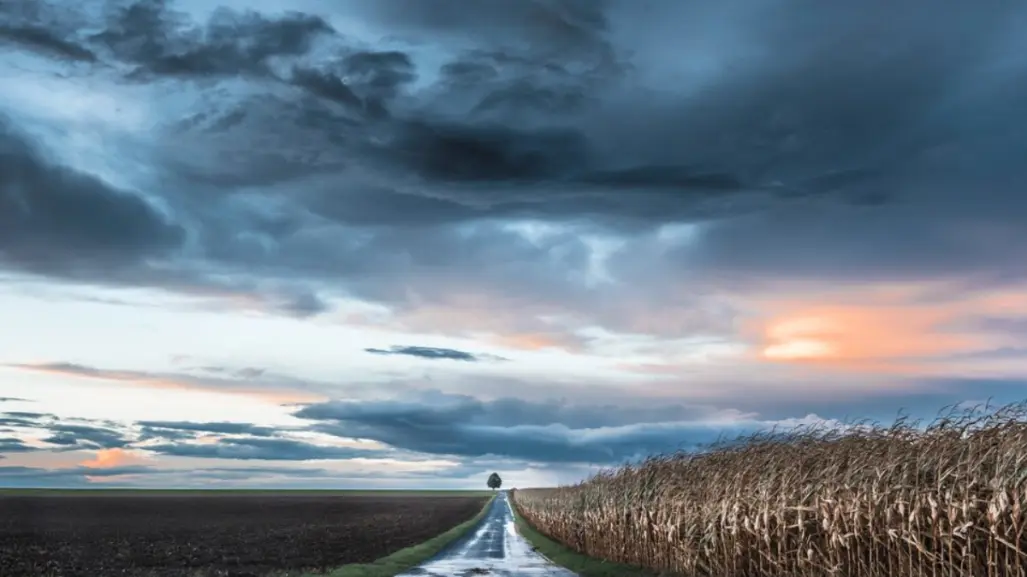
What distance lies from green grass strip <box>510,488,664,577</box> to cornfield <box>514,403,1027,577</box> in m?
1.05

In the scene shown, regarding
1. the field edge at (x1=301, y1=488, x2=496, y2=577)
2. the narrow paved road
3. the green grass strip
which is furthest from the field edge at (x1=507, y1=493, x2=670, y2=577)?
the field edge at (x1=301, y1=488, x2=496, y2=577)

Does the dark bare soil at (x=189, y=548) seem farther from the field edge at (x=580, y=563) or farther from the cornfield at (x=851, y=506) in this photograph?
the cornfield at (x=851, y=506)

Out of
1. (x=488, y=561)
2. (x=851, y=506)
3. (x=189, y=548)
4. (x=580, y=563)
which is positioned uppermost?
(x=851, y=506)

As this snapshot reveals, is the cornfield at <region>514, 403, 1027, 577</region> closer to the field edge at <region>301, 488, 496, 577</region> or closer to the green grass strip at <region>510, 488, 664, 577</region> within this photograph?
the green grass strip at <region>510, 488, 664, 577</region>

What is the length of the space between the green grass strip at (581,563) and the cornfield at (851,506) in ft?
3.43

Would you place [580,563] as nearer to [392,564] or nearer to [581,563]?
[581,563]

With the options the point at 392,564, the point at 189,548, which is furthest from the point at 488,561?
the point at 189,548

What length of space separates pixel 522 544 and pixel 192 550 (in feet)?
69.8

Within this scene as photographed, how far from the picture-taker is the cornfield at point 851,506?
17859mm

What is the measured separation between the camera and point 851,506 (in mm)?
22031

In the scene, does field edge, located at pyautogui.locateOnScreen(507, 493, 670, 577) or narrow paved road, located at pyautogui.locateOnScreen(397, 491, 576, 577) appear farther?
field edge, located at pyautogui.locateOnScreen(507, 493, 670, 577)

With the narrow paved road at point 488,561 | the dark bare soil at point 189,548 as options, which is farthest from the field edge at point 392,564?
the dark bare soil at point 189,548

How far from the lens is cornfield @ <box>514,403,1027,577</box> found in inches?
703

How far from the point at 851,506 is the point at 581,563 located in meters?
28.3
